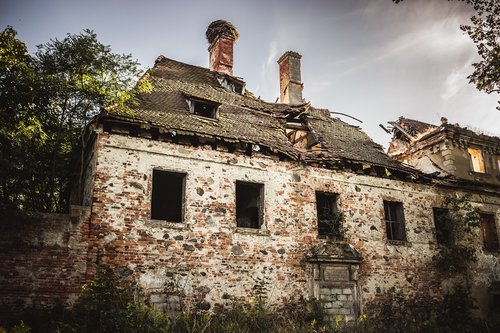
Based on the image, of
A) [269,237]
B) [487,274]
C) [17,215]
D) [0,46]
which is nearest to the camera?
[17,215]

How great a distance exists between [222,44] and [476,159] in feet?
41.6

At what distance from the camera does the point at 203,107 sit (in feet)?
43.0

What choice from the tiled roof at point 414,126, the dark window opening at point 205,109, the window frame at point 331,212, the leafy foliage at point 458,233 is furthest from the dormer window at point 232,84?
the leafy foliage at point 458,233

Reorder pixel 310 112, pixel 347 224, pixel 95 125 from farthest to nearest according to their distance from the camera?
1. pixel 310 112
2. pixel 347 224
3. pixel 95 125

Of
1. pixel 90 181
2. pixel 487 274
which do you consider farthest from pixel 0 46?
pixel 487 274

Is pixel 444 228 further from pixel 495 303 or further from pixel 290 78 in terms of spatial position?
pixel 290 78

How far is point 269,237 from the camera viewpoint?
11453 millimetres

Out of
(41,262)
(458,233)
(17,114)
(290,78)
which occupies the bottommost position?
(41,262)

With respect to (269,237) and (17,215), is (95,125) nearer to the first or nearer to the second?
(17,215)

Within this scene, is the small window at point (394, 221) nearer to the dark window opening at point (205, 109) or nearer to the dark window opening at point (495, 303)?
the dark window opening at point (495, 303)

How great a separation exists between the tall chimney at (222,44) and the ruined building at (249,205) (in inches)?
36.9

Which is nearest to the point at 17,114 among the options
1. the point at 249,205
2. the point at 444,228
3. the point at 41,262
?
the point at 41,262

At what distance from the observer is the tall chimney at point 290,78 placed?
17953 millimetres

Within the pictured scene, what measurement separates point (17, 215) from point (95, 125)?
2861 millimetres
